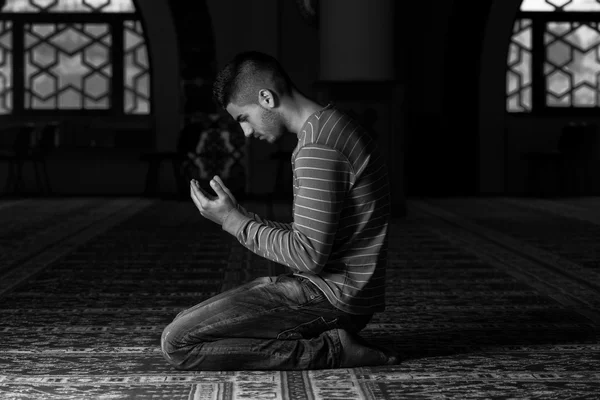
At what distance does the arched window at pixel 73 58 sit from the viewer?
12344 millimetres

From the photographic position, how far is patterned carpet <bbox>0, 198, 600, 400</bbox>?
2.98 m

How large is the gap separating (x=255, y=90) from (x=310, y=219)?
1.31 ft

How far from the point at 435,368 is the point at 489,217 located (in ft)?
19.8

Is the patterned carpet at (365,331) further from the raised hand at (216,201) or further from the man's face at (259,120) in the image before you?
the man's face at (259,120)

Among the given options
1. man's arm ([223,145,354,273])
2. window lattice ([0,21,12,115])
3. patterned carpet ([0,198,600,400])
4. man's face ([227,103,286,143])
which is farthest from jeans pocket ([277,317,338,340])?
window lattice ([0,21,12,115])

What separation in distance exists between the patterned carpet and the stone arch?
364 centimetres

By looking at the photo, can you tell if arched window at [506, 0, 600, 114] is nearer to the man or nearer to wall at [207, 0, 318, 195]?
wall at [207, 0, 318, 195]

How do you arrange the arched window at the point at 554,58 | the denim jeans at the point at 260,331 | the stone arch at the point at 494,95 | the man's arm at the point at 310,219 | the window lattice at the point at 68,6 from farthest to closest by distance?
1. the arched window at the point at 554,58
2. the window lattice at the point at 68,6
3. the stone arch at the point at 494,95
4. the denim jeans at the point at 260,331
5. the man's arm at the point at 310,219


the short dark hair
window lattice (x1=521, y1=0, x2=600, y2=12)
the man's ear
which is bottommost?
the man's ear

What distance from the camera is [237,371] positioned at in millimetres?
3156

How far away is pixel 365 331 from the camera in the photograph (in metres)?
3.82

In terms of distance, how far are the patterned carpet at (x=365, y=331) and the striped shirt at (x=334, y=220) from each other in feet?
0.94

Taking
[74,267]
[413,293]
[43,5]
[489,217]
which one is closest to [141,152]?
[43,5]

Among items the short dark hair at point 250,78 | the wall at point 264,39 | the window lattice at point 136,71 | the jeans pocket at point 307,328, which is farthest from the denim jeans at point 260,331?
the window lattice at point 136,71
